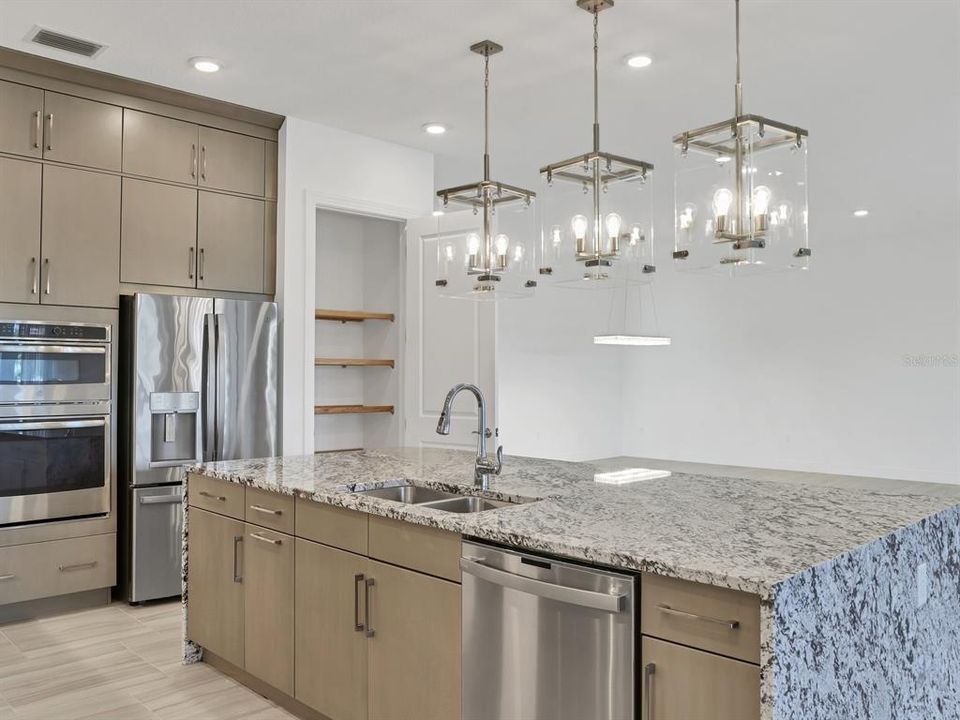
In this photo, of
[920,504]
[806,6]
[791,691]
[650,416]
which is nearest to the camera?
[791,691]

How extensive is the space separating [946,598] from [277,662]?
7.21 ft

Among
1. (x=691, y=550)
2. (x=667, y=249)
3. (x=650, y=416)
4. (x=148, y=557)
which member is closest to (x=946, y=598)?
(x=691, y=550)

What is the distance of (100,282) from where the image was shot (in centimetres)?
421

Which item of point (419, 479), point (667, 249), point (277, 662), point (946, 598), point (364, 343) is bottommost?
point (277, 662)

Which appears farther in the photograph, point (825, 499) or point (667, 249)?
point (667, 249)

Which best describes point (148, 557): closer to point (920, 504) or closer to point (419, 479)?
point (419, 479)

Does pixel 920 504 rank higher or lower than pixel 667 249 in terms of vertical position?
lower

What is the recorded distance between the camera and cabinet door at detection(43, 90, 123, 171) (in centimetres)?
407

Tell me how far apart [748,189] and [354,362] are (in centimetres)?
383

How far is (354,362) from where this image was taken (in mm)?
5727

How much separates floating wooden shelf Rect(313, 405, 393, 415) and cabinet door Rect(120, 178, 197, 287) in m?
1.41

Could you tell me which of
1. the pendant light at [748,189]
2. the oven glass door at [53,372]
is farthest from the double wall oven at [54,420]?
the pendant light at [748,189]

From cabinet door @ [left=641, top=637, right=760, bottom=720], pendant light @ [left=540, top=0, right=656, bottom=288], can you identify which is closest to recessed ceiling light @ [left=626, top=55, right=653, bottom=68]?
pendant light @ [left=540, top=0, right=656, bottom=288]

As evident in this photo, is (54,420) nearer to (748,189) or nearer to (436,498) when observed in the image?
(436,498)
